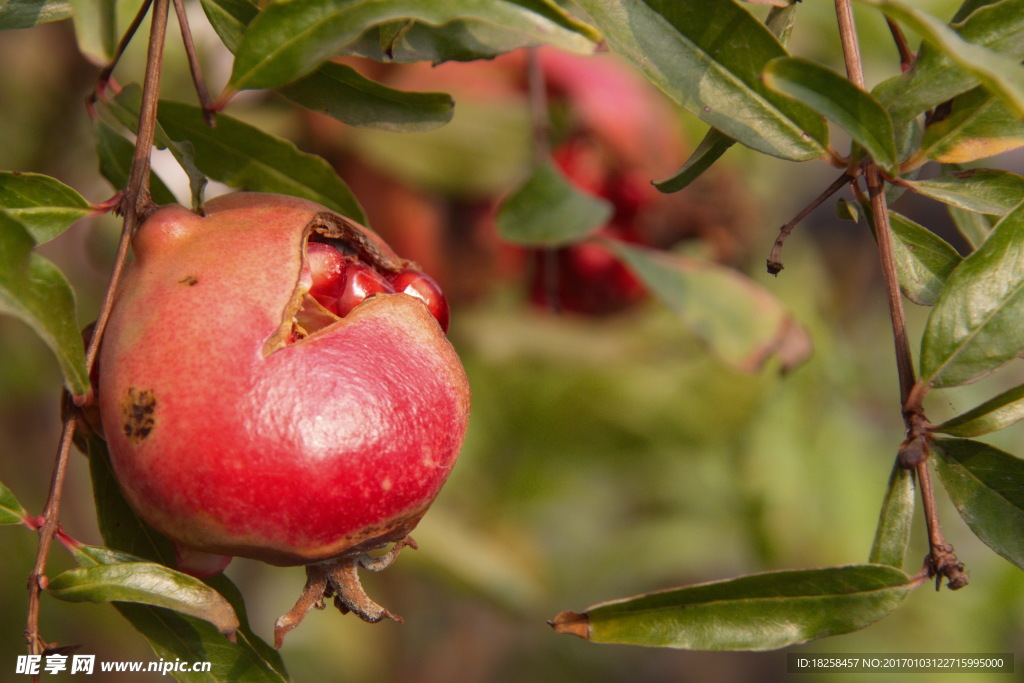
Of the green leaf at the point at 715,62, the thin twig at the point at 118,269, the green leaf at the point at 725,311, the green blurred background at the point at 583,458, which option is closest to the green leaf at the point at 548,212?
the green leaf at the point at 725,311

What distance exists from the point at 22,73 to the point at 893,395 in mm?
2009

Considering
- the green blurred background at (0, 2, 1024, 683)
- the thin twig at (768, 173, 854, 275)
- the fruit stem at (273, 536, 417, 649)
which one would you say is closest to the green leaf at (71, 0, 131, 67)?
the fruit stem at (273, 536, 417, 649)

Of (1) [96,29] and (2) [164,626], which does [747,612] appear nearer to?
(2) [164,626]

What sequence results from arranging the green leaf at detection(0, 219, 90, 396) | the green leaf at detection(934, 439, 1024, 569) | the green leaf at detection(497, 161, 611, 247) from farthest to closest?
the green leaf at detection(497, 161, 611, 247) < the green leaf at detection(934, 439, 1024, 569) < the green leaf at detection(0, 219, 90, 396)

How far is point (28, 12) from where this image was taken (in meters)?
0.64

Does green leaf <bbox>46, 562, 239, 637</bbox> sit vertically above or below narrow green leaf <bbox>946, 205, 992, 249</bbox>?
below

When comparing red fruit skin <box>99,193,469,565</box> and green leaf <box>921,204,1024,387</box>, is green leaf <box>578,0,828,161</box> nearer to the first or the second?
green leaf <box>921,204,1024,387</box>

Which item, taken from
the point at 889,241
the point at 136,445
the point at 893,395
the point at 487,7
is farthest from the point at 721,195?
the point at 136,445

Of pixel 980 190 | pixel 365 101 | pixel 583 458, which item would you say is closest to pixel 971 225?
pixel 980 190

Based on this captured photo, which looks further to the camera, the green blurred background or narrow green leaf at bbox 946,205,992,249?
the green blurred background

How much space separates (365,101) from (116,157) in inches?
8.7

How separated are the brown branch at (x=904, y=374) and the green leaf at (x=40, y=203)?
54cm

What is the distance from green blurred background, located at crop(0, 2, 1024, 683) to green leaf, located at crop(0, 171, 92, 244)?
0.84 meters

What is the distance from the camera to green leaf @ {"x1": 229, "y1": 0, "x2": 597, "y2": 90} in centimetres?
52
